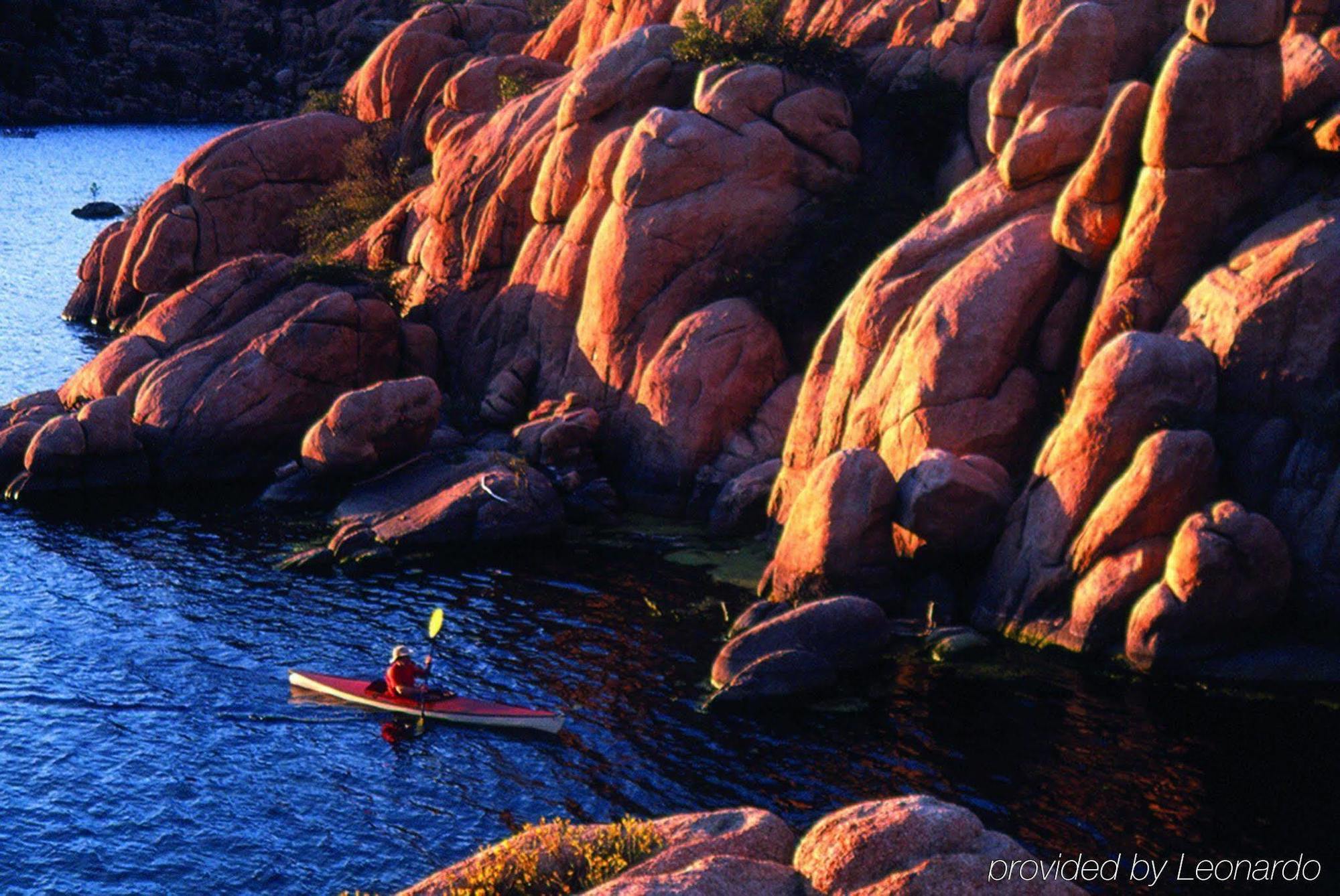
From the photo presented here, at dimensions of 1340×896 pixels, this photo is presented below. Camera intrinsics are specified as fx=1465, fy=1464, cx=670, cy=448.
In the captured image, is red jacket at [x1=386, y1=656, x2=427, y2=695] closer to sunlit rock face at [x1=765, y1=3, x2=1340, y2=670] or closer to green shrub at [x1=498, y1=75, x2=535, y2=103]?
sunlit rock face at [x1=765, y1=3, x2=1340, y2=670]

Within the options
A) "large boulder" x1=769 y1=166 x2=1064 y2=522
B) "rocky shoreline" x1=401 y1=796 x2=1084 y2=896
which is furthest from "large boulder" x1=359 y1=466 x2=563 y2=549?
"rocky shoreline" x1=401 y1=796 x2=1084 y2=896

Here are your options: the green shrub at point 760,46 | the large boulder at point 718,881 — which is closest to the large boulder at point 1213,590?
the large boulder at point 718,881

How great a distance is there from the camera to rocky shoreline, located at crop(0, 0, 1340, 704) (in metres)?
31.8

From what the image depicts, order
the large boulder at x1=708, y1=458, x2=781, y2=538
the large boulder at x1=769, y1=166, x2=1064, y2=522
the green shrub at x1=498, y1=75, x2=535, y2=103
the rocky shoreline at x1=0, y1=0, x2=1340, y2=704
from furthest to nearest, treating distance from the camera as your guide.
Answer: the green shrub at x1=498, y1=75, x2=535, y2=103, the large boulder at x1=708, y1=458, x2=781, y2=538, the large boulder at x1=769, y1=166, x2=1064, y2=522, the rocky shoreline at x1=0, y1=0, x2=1340, y2=704

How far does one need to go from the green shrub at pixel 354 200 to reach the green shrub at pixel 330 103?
526 cm

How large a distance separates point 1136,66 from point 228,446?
30.7 metres

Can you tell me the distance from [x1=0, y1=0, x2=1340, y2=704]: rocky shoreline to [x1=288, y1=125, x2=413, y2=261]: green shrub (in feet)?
A: 1.45

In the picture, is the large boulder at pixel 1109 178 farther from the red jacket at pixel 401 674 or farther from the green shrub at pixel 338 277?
the green shrub at pixel 338 277

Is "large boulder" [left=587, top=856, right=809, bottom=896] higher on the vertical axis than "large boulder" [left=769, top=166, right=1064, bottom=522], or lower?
lower

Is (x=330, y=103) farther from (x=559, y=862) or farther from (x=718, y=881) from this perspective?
(x=718, y=881)

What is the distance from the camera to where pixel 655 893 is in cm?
1480

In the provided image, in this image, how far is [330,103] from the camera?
74.0m

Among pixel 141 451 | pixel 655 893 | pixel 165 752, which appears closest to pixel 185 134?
pixel 141 451

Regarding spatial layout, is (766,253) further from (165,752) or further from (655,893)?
(655,893)
